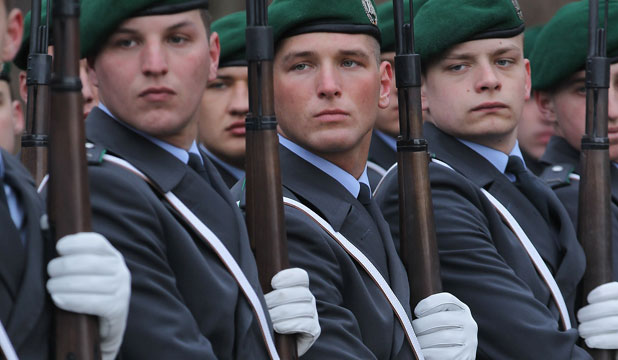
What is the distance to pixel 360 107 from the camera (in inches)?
186

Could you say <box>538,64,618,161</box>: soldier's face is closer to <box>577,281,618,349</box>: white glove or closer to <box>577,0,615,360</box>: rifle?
<box>577,0,615,360</box>: rifle

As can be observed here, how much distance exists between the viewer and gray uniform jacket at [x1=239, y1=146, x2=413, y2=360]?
412cm

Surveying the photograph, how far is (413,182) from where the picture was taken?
4781 millimetres

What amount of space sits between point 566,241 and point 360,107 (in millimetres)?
1194

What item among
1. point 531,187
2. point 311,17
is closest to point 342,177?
point 311,17

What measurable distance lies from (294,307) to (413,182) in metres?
1.06

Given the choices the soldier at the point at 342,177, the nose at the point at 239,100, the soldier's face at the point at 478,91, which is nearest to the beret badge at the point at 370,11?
the soldier at the point at 342,177

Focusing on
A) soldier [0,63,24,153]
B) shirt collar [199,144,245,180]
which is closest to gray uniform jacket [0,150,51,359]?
soldier [0,63,24,153]

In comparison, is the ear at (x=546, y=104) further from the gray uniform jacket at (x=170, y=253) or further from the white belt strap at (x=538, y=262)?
the gray uniform jacket at (x=170, y=253)

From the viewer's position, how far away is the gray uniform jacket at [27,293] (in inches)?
124

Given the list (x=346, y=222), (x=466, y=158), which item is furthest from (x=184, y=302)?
(x=466, y=158)

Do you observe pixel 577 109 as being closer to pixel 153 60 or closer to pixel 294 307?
pixel 294 307

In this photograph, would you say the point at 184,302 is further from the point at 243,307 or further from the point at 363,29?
the point at 363,29

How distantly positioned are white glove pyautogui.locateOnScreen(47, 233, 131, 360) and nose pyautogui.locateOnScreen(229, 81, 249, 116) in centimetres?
329
